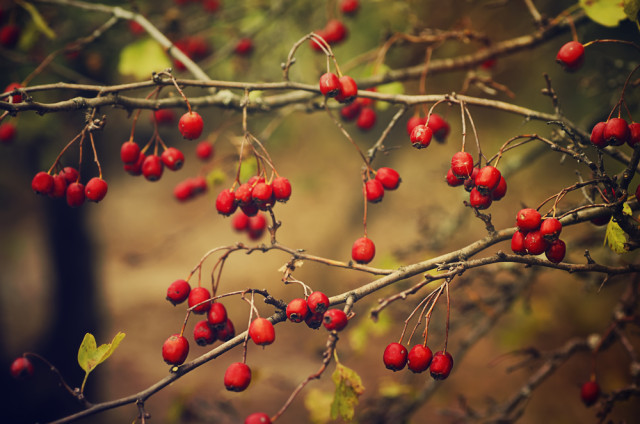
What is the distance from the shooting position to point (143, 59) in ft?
10.1

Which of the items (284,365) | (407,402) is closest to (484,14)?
(407,402)

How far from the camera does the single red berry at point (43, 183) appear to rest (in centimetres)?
174

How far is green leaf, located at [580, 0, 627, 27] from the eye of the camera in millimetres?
1871

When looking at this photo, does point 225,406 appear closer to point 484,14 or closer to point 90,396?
point 90,396

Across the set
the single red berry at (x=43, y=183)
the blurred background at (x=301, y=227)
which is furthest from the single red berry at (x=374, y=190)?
the single red berry at (x=43, y=183)

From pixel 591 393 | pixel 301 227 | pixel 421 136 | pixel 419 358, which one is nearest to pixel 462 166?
pixel 421 136

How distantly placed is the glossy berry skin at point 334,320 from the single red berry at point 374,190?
54 centimetres

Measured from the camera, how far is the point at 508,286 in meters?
2.95

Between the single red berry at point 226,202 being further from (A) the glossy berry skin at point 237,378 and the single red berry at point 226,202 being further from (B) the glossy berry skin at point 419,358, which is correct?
(B) the glossy berry skin at point 419,358

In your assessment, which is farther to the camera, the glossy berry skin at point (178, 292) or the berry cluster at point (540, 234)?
the glossy berry skin at point (178, 292)

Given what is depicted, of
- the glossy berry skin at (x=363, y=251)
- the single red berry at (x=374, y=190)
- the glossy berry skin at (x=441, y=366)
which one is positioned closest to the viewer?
the glossy berry skin at (x=441, y=366)

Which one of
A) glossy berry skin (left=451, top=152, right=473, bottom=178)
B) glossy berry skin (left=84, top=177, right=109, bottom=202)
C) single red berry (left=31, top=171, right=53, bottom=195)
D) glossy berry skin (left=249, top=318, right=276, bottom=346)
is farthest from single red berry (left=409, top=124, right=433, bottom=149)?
single red berry (left=31, top=171, right=53, bottom=195)

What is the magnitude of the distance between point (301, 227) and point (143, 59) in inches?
228

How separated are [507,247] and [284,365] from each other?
384 cm
